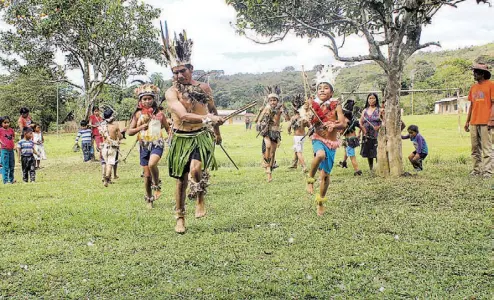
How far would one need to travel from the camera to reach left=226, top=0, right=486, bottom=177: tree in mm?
9977

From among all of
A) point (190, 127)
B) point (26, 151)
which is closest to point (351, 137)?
point (190, 127)

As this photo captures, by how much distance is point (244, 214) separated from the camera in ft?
25.0

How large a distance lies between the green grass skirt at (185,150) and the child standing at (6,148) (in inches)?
336

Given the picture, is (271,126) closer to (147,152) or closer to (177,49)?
(147,152)

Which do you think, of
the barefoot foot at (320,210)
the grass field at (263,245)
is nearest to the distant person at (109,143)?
the grass field at (263,245)

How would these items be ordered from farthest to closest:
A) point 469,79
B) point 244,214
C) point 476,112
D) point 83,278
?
point 469,79 → point 476,112 → point 244,214 → point 83,278

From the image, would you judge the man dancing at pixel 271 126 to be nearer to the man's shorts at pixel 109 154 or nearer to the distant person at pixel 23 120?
the man's shorts at pixel 109 154

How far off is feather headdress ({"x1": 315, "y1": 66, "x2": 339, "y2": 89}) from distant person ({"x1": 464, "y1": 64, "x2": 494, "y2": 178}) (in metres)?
4.07

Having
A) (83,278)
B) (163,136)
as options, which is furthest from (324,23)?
(83,278)

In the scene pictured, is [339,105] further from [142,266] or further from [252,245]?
[142,266]

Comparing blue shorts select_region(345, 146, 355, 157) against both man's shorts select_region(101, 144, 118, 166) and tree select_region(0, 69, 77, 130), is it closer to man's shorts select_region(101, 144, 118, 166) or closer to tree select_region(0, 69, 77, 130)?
man's shorts select_region(101, 144, 118, 166)

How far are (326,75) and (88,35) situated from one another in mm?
14610

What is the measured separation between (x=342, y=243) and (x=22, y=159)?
11.1m

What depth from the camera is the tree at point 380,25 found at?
9977 millimetres
